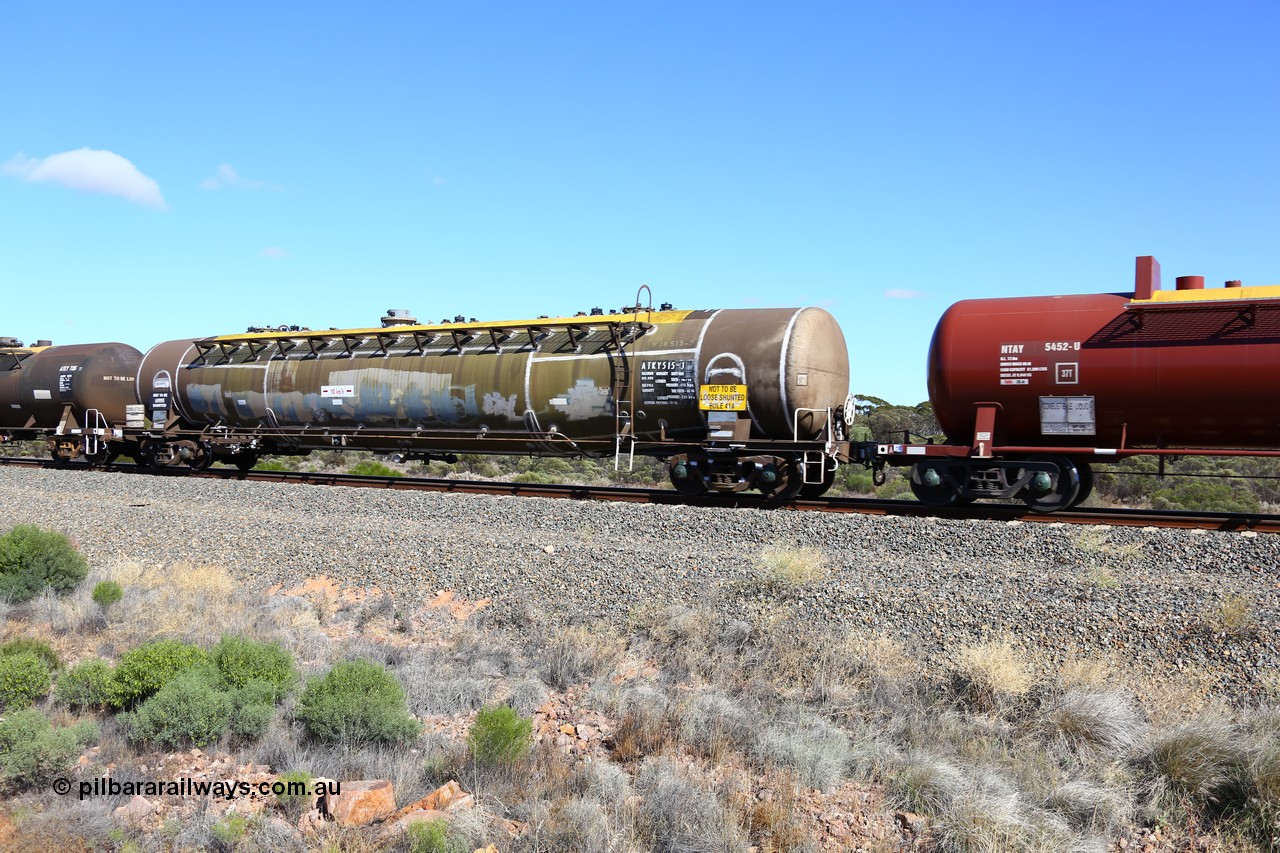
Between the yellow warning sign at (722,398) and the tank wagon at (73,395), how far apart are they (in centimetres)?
1836

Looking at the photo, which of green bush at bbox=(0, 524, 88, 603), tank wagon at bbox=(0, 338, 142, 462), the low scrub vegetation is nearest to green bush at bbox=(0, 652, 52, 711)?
the low scrub vegetation

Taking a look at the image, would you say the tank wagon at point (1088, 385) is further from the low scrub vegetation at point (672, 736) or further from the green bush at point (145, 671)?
the green bush at point (145, 671)

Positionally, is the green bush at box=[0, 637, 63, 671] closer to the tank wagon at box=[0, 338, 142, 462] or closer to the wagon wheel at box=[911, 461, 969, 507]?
the wagon wheel at box=[911, 461, 969, 507]

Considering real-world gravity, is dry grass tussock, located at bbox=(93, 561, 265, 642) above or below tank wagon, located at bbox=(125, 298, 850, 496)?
below

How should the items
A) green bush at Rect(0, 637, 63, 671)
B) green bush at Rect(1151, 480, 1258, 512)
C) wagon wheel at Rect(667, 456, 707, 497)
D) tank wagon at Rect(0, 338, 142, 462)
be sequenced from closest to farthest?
green bush at Rect(0, 637, 63, 671)
wagon wheel at Rect(667, 456, 707, 497)
green bush at Rect(1151, 480, 1258, 512)
tank wagon at Rect(0, 338, 142, 462)

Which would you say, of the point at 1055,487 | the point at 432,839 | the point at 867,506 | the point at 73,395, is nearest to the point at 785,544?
the point at 867,506

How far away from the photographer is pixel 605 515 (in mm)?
15078

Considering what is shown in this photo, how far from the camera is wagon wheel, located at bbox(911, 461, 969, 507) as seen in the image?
15.3 metres

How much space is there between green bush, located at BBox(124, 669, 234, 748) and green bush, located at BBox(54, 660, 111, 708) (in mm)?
583

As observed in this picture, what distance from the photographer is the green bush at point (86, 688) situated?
792 cm

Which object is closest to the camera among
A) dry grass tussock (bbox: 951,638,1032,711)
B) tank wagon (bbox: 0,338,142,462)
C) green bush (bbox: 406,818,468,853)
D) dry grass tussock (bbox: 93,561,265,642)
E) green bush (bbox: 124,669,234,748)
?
green bush (bbox: 406,818,468,853)

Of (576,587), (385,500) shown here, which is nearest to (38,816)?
(576,587)

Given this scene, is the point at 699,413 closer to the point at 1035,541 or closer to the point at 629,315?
the point at 629,315

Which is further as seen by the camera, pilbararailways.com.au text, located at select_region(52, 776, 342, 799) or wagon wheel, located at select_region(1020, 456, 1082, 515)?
wagon wheel, located at select_region(1020, 456, 1082, 515)
